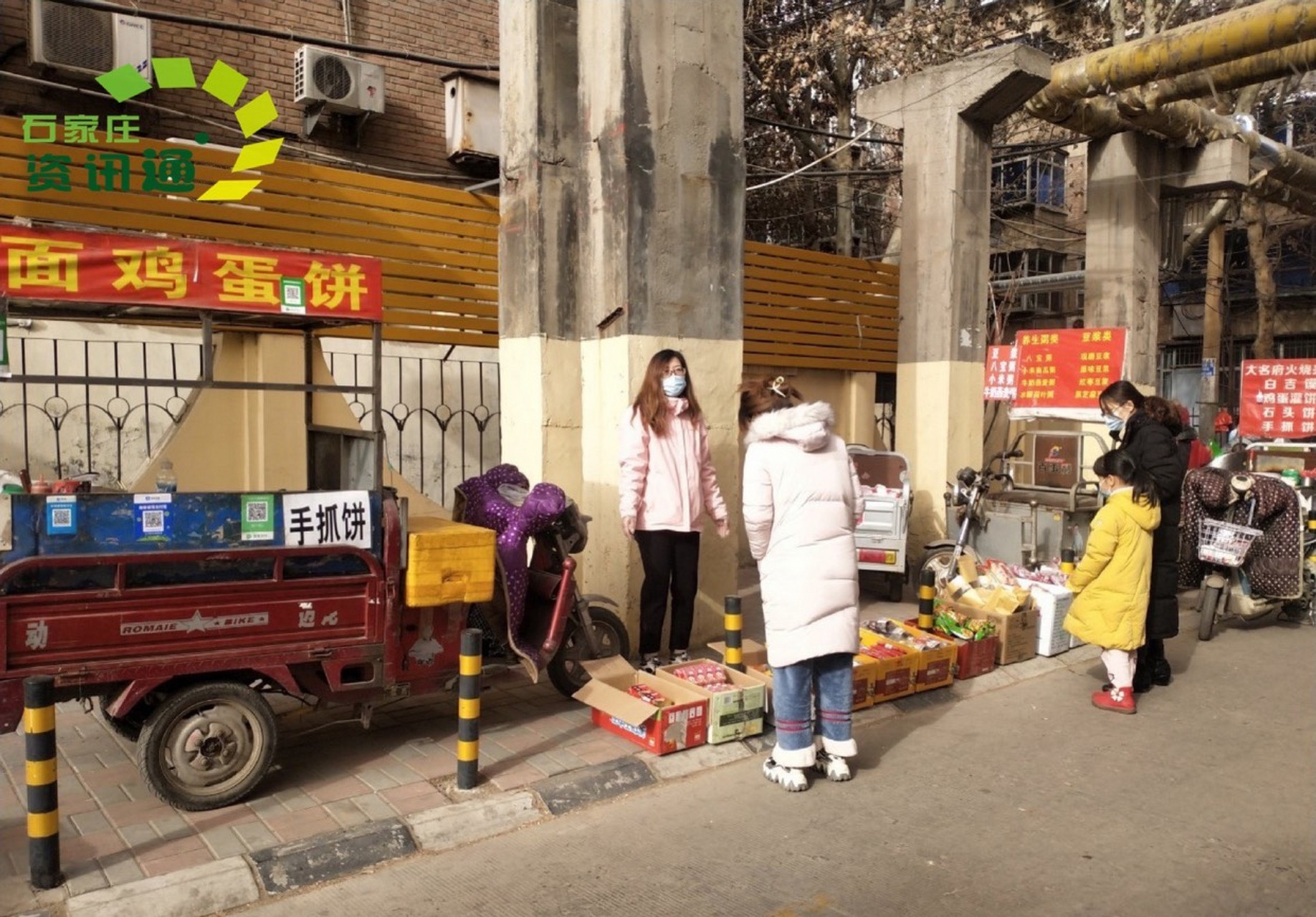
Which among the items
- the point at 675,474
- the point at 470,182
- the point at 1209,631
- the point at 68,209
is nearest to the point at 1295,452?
the point at 1209,631

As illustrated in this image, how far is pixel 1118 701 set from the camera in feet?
19.4

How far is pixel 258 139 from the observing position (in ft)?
35.8

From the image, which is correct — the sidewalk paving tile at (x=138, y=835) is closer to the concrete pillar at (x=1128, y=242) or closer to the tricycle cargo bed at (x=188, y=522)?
the tricycle cargo bed at (x=188, y=522)

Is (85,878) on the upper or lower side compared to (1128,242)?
lower

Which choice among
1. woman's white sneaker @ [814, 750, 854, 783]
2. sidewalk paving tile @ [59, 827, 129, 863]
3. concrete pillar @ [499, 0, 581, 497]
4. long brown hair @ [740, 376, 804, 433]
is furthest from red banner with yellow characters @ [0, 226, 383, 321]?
woman's white sneaker @ [814, 750, 854, 783]

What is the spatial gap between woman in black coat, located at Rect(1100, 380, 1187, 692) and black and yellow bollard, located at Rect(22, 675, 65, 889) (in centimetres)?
574

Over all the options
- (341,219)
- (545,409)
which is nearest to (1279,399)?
(545,409)

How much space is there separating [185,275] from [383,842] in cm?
245

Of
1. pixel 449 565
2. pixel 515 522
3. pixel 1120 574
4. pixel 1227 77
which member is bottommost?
pixel 1120 574

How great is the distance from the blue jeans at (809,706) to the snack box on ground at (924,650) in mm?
1325

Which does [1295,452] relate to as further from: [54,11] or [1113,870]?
[54,11]

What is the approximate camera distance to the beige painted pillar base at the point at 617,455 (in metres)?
6.62

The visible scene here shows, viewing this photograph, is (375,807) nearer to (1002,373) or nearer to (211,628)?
(211,628)

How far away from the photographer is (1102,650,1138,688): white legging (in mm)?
5875
